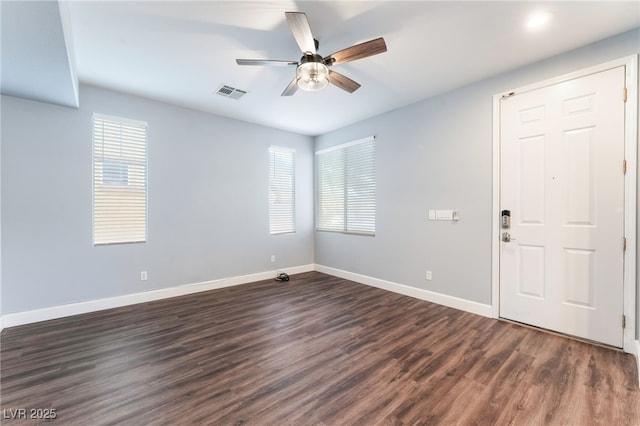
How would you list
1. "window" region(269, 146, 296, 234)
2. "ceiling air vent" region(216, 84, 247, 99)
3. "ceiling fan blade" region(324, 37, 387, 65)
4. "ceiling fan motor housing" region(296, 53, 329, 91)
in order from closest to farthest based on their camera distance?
"ceiling fan blade" region(324, 37, 387, 65) < "ceiling fan motor housing" region(296, 53, 329, 91) < "ceiling air vent" region(216, 84, 247, 99) < "window" region(269, 146, 296, 234)

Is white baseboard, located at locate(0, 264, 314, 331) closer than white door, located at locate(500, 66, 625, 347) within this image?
No

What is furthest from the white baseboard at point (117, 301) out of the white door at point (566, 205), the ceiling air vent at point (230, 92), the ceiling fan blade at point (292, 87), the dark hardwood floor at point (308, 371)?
the white door at point (566, 205)

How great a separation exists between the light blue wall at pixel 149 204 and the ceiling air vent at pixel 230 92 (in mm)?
904

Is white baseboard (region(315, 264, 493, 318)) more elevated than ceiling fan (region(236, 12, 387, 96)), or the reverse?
ceiling fan (region(236, 12, 387, 96))

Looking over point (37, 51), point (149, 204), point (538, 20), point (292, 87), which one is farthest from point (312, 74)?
point (149, 204)

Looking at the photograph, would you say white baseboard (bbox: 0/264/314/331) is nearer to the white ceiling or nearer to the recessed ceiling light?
the white ceiling

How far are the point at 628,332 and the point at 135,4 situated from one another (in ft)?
16.2

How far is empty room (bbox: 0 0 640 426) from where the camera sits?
1930mm

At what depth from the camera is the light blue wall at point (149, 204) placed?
3.04 metres

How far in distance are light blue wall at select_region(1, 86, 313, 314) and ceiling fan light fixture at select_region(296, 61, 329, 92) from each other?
2573mm

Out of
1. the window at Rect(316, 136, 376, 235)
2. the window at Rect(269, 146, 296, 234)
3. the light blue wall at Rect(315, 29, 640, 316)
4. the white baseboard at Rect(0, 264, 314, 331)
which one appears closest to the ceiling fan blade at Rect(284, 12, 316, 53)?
the light blue wall at Rect(315, 29, 640, 316)

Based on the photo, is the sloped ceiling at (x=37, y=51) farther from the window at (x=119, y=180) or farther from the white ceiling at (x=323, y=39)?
the window at (x=119, y=180)

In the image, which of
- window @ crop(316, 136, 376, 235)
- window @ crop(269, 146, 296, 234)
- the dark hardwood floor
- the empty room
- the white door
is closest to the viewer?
→ the dark hardwood floor

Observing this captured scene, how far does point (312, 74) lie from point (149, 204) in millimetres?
3034
